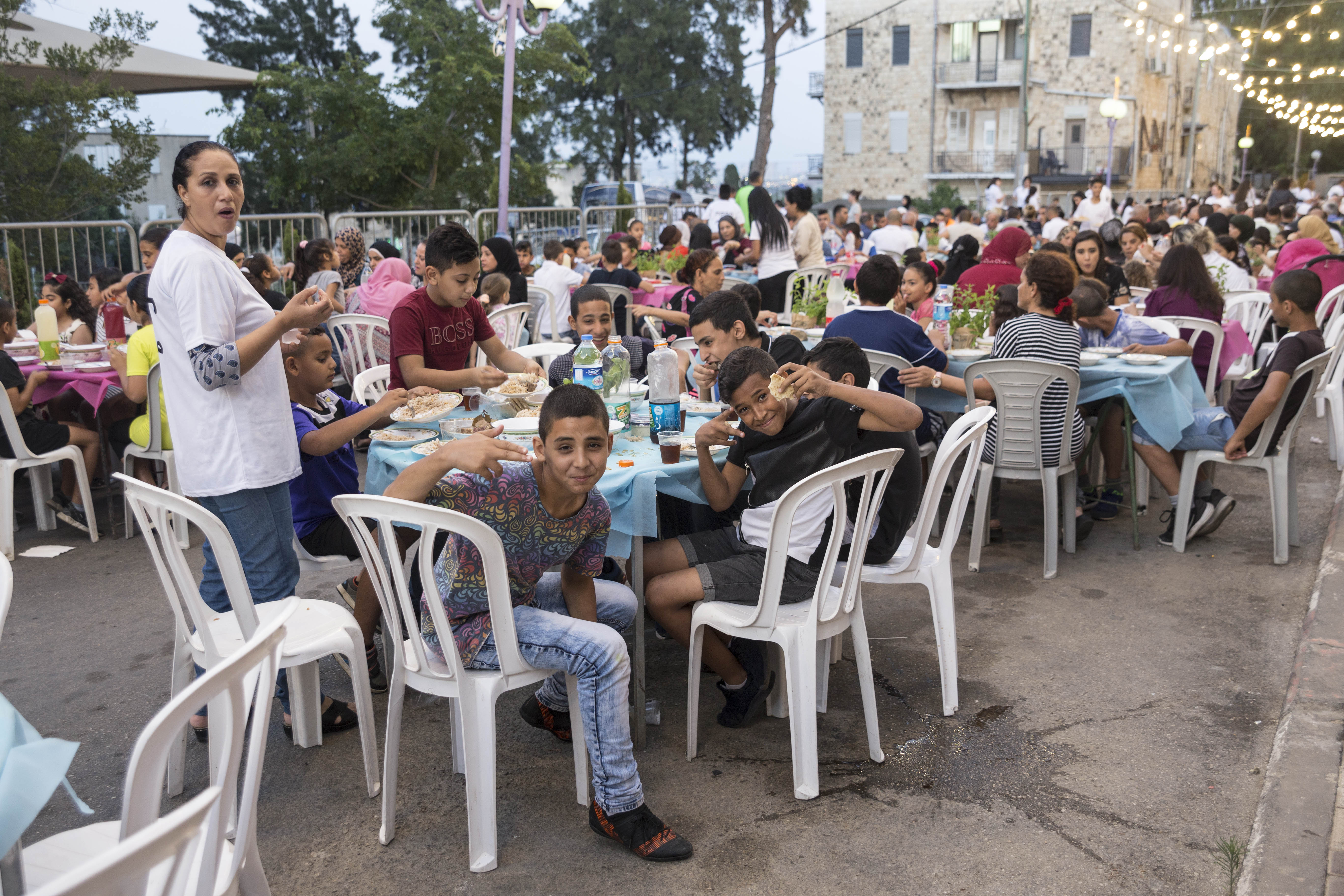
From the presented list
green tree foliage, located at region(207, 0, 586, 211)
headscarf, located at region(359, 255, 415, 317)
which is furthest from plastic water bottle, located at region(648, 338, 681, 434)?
green tree foliage, located at region(207, 0, 586, 211)

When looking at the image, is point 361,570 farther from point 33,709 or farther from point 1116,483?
point 1116,483

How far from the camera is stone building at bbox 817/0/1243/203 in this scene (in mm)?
34250

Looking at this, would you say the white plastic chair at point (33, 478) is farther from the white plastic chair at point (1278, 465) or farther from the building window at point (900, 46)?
the building window at point (900, 46)

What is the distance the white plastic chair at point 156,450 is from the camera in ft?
16.4

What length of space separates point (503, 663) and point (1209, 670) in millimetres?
2727

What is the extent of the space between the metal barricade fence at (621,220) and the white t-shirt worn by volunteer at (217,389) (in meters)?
11.0

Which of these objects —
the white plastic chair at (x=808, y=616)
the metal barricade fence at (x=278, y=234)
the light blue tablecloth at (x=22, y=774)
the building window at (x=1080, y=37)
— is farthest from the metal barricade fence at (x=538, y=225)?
the building window at (x=1080, y=37)

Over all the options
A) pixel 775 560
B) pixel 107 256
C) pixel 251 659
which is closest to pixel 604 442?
pixel 775 560

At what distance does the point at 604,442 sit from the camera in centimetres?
262

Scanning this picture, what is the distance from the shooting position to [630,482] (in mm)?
3035

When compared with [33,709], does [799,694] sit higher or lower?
higher

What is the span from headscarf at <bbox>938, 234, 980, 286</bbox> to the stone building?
94.7 feet

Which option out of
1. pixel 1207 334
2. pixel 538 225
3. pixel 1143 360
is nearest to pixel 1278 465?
pixel 1143 360

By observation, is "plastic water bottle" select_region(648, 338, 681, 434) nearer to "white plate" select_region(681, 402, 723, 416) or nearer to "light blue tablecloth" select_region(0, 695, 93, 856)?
"white plate" select_region(681, 402, 723, 416)
